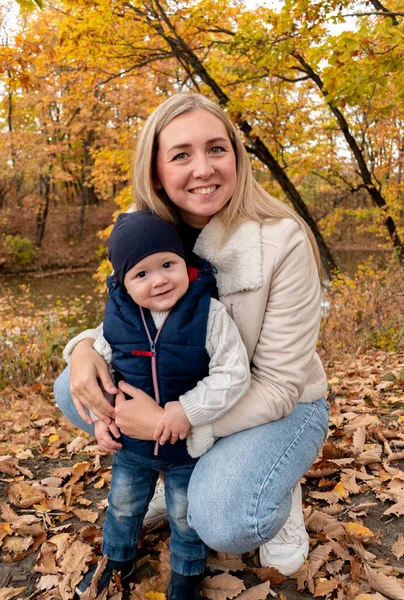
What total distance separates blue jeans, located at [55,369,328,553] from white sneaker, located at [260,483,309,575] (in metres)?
0.26

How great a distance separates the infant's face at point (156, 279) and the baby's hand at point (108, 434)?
538 millimetres

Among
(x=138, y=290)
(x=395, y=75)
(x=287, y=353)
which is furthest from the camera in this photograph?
(x=395, y=75)

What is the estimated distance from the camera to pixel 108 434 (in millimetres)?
2016

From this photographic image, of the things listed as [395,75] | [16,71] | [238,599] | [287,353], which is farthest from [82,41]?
[238,599]

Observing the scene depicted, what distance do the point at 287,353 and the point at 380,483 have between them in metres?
1.19

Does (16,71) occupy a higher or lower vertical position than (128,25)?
lower

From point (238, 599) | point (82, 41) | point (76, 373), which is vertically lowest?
point (238, 599)

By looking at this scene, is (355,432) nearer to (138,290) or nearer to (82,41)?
(138,290)

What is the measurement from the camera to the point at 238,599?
1.91 metres

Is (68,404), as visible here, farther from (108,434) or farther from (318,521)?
(318,521)

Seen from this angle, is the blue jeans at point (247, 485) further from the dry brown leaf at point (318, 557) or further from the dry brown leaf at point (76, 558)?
the dry brown leaf at point (76, 558)

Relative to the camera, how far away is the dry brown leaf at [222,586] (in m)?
1.94

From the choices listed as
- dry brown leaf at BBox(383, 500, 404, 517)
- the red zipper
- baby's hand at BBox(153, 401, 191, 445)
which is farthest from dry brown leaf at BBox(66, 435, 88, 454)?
dry brown leaf at BBox(383, 500, 404, 517)

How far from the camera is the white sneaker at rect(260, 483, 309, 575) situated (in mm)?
2049
